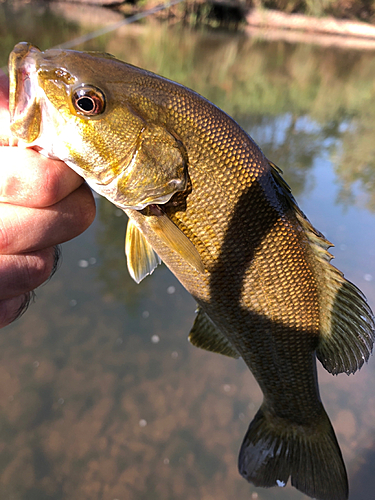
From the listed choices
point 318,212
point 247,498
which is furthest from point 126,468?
point 318,212

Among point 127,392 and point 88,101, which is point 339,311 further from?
point 127,392

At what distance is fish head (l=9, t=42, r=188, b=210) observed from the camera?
3.50 ft

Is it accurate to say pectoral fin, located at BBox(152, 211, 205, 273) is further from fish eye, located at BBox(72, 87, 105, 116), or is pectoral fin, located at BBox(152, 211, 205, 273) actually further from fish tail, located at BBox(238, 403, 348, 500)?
fish tail, located at BBox(238, 403, 348, 500)

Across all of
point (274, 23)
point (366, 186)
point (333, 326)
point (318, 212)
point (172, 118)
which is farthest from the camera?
point (274, 23)

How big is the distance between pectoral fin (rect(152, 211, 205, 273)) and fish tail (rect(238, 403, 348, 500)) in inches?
41.2

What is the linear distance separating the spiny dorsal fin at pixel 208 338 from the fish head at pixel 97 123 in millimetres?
774

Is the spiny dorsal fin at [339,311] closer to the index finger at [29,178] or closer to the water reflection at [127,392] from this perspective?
the index finger at [29,178]

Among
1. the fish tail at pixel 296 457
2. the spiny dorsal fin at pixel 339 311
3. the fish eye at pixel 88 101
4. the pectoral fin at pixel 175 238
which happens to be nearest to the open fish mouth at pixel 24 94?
the fish eye at pixel 88 101

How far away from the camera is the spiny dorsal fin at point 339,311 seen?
4.51 feet

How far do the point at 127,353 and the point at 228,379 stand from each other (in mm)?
934

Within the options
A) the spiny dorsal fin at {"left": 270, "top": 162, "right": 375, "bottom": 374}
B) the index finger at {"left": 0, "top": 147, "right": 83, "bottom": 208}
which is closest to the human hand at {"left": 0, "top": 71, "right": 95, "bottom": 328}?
the index finger at {"left": 0, "top": 147, "right": 83, "bottom": 208}

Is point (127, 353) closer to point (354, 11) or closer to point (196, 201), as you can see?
point (196, 201)

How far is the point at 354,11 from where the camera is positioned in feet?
89.0

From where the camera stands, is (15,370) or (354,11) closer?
(15,370)
